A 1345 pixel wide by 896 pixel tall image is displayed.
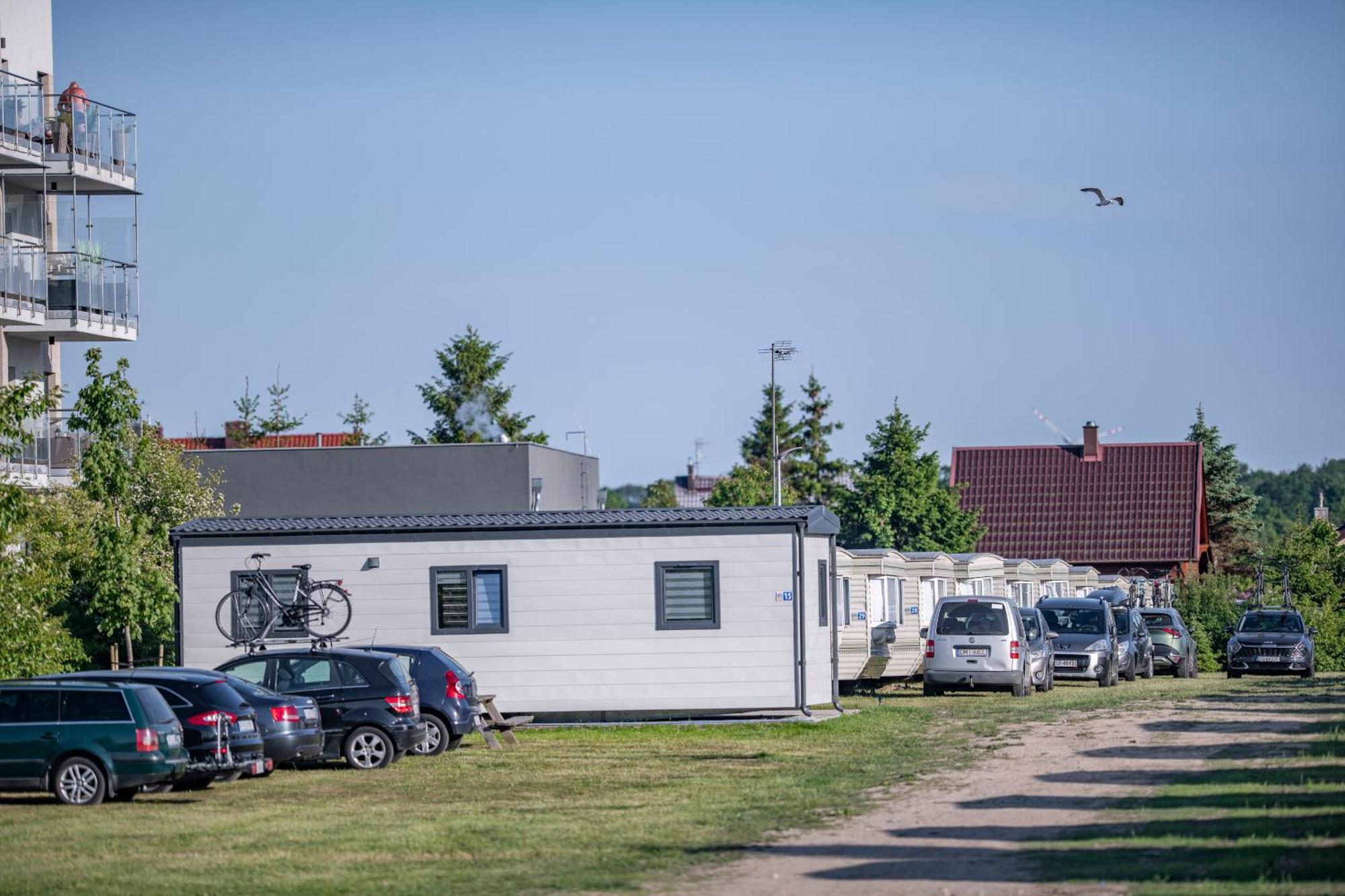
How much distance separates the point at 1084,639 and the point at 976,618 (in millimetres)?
4608

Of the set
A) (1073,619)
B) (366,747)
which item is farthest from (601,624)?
(1073,619)

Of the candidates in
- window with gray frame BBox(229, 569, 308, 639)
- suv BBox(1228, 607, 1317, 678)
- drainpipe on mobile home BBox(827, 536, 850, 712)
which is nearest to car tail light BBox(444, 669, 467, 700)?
window with gray frame BBox(229, 569, 308, 639)

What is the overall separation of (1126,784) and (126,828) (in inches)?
364

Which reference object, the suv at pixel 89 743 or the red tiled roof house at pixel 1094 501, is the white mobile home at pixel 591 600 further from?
the red tiled roof house at pixel 1094 501

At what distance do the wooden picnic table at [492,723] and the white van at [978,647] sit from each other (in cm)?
1016

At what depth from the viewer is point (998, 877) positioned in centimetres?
1208

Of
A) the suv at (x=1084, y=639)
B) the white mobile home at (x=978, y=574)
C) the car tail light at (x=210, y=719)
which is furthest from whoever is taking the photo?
the white mobile home at (x=978, y=574)

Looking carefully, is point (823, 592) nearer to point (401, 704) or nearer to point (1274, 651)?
point (401, 704)

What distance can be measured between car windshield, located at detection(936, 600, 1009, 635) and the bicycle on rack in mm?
11074

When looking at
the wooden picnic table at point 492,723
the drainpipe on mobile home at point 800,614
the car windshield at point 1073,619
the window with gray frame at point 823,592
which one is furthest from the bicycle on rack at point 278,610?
the car windshield at point 1073,619

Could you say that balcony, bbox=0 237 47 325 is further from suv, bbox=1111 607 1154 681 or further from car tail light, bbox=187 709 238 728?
suv, bbox=1111 607 1154 681

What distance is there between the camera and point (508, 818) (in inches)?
636

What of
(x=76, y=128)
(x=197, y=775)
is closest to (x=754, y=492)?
(x=76, y=128)

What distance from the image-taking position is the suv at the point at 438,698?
22.8 m
